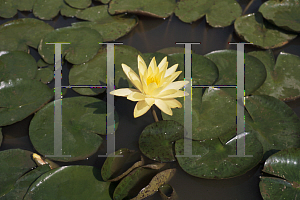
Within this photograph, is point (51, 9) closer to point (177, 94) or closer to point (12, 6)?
point (12, 6)

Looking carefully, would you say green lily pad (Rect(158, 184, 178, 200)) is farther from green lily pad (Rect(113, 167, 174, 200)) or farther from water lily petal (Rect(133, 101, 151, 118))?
water lily petal (Rect(133, 101, 151, 118))

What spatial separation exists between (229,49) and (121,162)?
6.17 ft

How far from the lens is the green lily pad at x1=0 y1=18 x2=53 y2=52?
8.93 ft

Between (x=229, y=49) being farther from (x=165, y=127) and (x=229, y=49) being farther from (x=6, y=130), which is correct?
(x=6, y=130)

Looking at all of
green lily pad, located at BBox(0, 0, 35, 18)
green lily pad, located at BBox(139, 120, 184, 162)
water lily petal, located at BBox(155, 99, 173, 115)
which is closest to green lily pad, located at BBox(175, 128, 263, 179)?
green lily pad, located at BBox(139, 120, 184, 162)

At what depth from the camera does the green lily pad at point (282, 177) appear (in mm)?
1681

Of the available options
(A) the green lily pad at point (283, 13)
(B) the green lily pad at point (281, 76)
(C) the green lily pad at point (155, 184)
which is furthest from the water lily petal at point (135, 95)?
(A) the green lily pad at point (283, 13)

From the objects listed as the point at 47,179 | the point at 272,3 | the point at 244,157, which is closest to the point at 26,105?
the point at 47,179

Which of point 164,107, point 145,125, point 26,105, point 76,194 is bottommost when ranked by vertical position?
point 76,194

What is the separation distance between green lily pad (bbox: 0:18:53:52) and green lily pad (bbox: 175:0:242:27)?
187 cm

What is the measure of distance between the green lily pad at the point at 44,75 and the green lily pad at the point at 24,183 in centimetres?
104

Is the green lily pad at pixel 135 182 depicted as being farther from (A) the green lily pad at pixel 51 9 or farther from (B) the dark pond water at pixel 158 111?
(A) the green lily pad at pixel 51 9

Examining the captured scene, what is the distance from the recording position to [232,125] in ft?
6.64

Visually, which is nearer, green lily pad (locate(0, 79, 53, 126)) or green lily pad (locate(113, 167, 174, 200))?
green lily pad (locate(113, 167, 174, 200))
